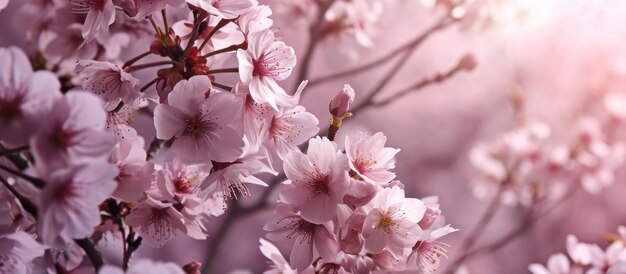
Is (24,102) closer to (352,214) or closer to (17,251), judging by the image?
(17,251)

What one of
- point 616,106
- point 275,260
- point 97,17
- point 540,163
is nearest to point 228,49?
point 97,17

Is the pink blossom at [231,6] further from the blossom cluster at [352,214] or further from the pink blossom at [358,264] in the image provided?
the pink blossom at [358,264]

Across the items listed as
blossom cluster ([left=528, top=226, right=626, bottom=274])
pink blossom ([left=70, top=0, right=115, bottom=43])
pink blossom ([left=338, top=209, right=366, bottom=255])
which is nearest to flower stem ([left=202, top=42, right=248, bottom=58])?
pink blossom ([left=70, top=0, right=115, bottom=43])

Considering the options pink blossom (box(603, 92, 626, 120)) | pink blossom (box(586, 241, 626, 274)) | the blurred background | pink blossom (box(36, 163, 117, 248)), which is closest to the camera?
pink blossom (box(36, 163, 117, 248))

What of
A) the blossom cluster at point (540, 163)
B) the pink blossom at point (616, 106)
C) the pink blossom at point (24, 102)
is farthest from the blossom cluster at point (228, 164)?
the pink blossom at point (616, 106)

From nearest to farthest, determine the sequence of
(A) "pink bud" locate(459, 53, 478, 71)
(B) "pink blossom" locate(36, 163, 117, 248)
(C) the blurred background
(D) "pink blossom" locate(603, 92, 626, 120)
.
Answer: (B) "pink blossom" locate(36, 163, 117, 248), (A) "pink bud" locate(459, 53, 478, 71), (D) "pink blossom" locate(603, 92, 626, 120), (C) the blurred background

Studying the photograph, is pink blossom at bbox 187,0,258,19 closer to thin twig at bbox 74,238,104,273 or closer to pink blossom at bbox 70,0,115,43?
pink blossom at bbox 70,0,115,43

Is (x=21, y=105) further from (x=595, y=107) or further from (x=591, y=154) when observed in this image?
(x=595, y=107)
